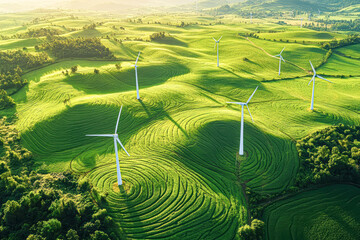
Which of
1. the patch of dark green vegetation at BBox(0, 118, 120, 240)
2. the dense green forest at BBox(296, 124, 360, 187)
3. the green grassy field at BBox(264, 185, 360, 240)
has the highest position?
the patch of dark green vegetation at BBox(0, 118, 120, 240)

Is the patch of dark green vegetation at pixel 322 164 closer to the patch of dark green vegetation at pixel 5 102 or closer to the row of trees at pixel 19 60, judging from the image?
the patch of dark green vegetation at pixel 5 102

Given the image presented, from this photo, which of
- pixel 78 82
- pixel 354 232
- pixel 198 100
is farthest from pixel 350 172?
pixel 78 82

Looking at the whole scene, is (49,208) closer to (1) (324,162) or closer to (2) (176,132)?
(2) (176,132)

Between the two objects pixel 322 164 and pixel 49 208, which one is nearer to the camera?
pixel 49 208

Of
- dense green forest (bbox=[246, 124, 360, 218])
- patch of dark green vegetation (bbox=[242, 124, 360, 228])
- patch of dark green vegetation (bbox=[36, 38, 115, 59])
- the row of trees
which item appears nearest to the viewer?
patch of dark green vegetation (bbox=[242, 124, 360, 228])

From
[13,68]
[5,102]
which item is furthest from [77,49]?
[5,102]

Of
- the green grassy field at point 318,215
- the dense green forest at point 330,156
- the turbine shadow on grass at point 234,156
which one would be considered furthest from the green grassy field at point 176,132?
the green grassy field at point 318,215

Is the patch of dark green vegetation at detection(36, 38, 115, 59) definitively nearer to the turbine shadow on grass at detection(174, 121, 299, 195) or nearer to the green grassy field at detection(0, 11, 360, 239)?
the green grassy field at detection(0, 11, 360, 239)

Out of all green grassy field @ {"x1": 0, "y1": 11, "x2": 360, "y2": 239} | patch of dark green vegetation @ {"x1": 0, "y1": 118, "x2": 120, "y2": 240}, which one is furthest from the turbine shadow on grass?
patch of dark green vegetation @ {"x1": 0, "y1": 118, "x2": 120, "y2": 240}
